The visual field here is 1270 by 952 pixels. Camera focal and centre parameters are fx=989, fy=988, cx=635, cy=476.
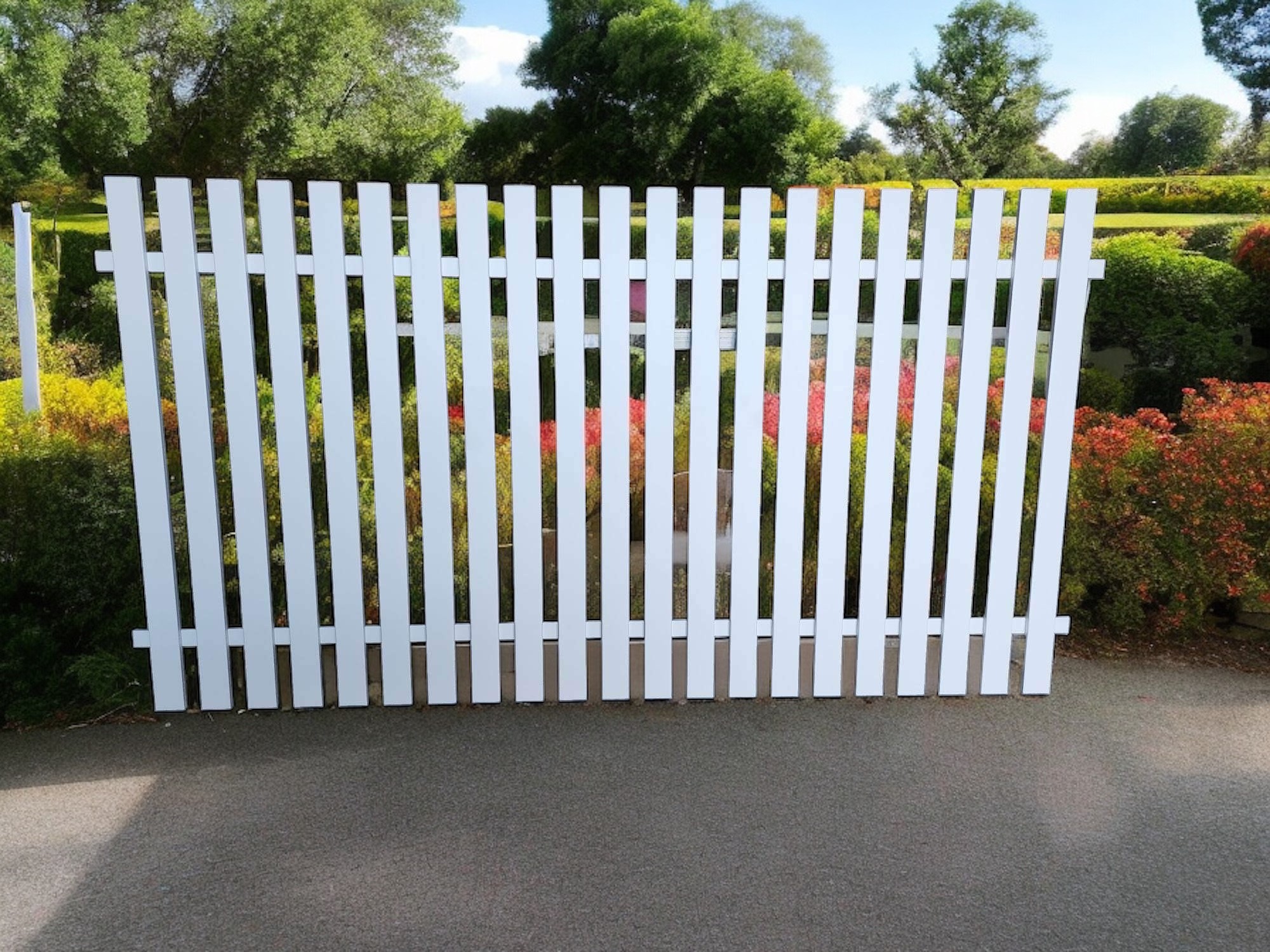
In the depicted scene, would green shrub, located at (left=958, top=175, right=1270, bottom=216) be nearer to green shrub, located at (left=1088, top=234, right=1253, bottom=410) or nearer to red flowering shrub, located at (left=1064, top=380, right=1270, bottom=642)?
green shrub, located at (left=1088, top=234, right=1253, bottom=410)

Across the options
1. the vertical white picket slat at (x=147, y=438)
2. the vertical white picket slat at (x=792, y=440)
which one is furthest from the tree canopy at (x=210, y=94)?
the vertical white picket slat at (x=792, y=440)

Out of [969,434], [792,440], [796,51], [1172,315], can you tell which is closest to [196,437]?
[792,440]

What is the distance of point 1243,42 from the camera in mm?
35750

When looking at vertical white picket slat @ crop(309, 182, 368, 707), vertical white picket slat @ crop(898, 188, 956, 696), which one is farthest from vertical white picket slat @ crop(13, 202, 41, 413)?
vertical white picket slat @ crop(898, 188, 956, 696)

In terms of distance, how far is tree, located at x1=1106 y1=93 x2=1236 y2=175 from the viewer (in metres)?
45.0

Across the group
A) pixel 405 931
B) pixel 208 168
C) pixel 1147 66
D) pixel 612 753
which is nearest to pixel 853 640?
pixel 612 753

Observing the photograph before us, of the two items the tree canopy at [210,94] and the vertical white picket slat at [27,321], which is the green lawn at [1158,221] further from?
the tree canopy at [210,94]

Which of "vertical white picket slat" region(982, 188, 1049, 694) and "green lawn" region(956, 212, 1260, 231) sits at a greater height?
"green lawn" region(956, 212, 1260, 231)

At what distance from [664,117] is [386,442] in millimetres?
38591

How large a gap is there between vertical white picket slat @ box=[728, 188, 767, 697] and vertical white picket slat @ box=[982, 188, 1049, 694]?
81cm

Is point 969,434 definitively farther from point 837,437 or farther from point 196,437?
point 196,437

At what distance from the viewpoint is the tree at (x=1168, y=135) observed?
148 ft

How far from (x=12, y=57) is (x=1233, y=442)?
27565 mm

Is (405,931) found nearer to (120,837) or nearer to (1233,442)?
(120,837)
